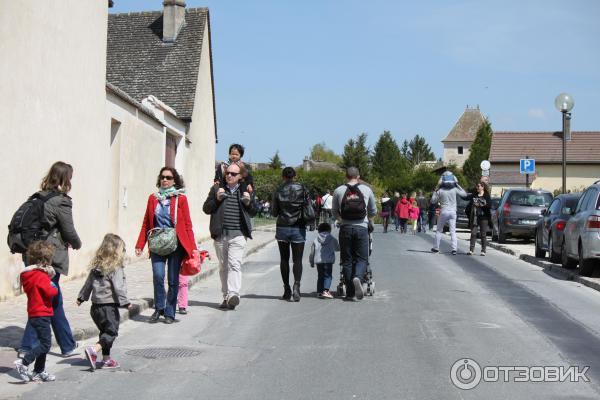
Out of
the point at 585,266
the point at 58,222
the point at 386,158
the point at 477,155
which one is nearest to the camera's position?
the point at 58,222

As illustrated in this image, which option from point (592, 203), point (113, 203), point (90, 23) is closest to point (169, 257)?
point (90, 23)

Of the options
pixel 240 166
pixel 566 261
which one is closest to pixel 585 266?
pixel 566 261

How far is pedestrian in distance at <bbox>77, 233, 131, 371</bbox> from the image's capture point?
6.88 m

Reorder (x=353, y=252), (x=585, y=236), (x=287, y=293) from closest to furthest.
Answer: (x=353, y=252), (x=287, y=293), (x=585, y=236)

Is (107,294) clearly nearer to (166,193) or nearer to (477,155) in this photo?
(166,193)

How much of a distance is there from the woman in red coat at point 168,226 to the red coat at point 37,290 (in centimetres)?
290

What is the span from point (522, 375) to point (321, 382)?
167 cm

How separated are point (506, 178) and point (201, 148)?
4754cm

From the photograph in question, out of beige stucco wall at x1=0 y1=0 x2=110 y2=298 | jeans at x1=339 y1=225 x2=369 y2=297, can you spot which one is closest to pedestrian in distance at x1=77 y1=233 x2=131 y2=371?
beige stucco wall at x1=0 y1=0 x2=110 y2=298

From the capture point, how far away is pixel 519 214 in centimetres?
2533

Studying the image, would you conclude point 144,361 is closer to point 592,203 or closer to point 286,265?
point 286,265

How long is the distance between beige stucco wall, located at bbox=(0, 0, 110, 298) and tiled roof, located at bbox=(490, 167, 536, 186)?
56959mm

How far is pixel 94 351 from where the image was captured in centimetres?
677

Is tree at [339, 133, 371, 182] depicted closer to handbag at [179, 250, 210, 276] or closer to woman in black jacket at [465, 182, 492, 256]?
woman in black jacket at [465, 182, 492, 256]
